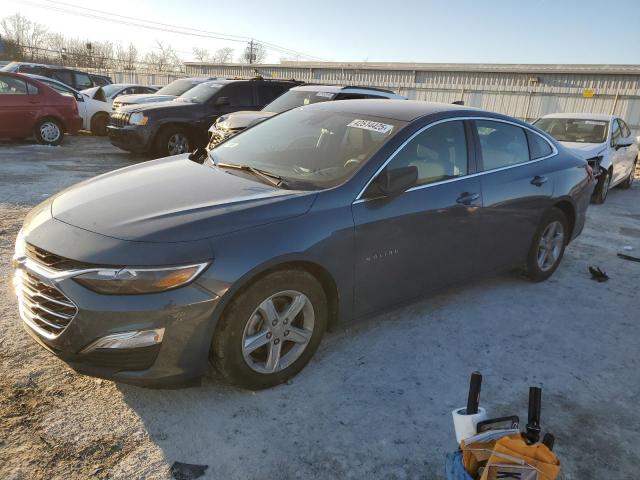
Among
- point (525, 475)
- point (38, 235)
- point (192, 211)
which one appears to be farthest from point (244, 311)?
point (525, 475)

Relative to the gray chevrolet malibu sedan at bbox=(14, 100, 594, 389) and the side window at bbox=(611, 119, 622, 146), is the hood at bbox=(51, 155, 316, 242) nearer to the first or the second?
the gray chevrolet malibu sedan at bbox=(14, 100, 594, 389)

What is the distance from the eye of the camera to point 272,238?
263 centimetres

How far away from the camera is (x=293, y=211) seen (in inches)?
109

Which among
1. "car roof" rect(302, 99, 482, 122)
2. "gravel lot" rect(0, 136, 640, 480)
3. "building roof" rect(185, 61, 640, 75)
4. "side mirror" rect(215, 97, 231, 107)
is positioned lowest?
"gravel lot" rect(0, 136, 640, 480)

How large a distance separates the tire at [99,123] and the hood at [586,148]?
11.3 m

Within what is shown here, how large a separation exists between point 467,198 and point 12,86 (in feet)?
33.9

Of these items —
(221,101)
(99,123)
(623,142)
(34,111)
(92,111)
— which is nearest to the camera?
(623,142)

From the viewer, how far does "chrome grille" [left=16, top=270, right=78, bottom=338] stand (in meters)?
2.39

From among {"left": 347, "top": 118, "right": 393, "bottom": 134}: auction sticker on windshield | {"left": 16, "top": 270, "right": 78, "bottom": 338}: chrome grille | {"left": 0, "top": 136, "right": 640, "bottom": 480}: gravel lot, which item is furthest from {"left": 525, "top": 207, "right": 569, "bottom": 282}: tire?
{"left": 16, "top": 270, "right": 78, "bottom": 338}: chrome grille

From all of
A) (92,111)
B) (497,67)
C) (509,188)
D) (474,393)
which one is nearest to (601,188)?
(509,188)

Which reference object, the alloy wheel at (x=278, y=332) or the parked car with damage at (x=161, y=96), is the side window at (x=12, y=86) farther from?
the alloy wheel at (x=278, y=332)

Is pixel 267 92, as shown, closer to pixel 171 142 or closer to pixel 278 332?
pixel 171 142

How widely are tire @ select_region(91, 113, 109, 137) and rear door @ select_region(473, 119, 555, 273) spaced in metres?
11.9

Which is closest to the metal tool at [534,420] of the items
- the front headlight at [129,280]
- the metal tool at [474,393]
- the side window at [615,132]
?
the metal tool at [474,393]
